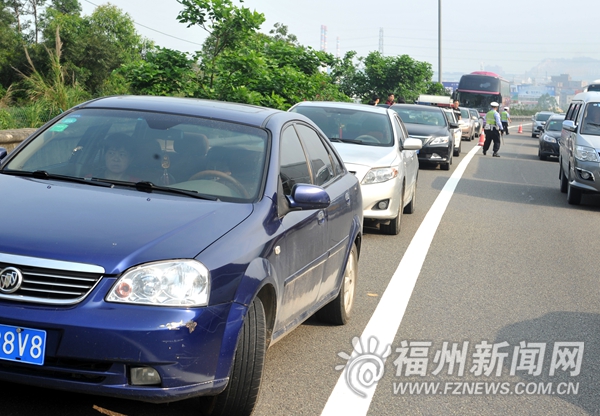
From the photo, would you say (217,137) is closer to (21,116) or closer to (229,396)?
(229,396)

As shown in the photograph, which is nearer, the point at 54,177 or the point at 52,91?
the point at 54,177

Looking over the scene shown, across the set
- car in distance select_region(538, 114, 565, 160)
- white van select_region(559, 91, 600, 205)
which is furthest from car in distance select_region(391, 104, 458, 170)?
car in distance select_region(538, 114, 565, 160)

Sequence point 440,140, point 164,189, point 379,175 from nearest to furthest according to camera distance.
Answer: point 164,189 < point 379,175 < point 440,140

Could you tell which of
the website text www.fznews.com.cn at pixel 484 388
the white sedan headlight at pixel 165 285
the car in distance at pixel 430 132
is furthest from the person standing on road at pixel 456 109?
the white sedan headlight at pixel 165 285

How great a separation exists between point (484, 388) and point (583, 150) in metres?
11.4

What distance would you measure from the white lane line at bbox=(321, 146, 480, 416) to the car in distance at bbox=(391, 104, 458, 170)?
885 cm

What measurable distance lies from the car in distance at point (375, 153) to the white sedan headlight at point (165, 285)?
269 inches

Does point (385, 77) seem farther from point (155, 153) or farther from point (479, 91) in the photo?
point (155, 153)

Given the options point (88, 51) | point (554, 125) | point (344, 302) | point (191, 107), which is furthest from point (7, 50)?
point (191, 107)

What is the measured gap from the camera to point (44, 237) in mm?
3896

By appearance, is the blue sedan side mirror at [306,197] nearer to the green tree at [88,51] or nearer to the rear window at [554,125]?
the rear window at [554,125]

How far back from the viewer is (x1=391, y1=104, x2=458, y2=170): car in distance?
22.6 meters

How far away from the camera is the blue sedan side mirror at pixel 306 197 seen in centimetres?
486

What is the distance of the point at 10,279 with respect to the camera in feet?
12.2
